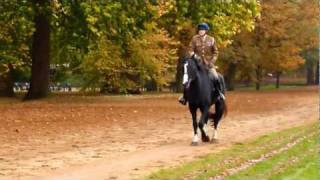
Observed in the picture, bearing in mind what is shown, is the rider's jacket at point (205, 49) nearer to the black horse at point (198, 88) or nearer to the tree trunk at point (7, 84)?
the black horse at point (198, 88)

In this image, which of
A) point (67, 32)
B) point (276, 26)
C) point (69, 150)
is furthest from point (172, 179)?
point (276, 26)

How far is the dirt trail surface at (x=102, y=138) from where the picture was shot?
464 inches

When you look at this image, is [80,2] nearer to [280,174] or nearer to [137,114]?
[137,114]

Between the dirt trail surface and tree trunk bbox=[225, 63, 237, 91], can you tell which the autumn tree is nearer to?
the dirt trail surface

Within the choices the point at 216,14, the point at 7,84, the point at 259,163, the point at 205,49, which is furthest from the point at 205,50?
the point at 7,84

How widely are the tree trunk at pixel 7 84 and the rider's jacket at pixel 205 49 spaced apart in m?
32.0

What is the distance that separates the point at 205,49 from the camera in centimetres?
1550

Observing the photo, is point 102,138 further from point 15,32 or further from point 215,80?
point 15,32

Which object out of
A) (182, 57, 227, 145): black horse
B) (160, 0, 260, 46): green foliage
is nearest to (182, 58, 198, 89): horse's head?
(182, 57, 227, 145): black horse

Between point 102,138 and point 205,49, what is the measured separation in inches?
144

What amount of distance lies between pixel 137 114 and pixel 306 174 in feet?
54.9

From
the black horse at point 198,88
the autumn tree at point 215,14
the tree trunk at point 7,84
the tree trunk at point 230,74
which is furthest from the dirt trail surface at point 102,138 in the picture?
the tree trunk at point 230,74

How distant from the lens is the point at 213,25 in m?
31.5

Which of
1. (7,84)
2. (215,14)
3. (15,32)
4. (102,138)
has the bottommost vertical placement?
(102,138)
